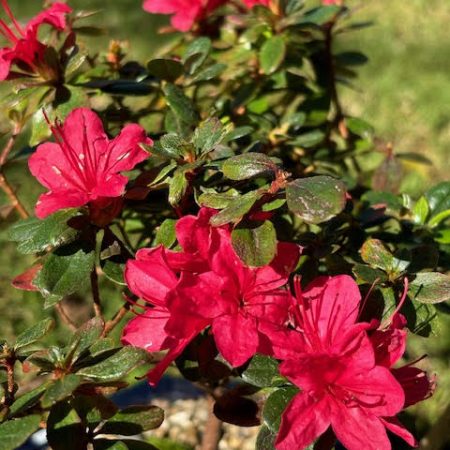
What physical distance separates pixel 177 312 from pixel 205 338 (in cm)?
22

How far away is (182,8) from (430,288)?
0.72m

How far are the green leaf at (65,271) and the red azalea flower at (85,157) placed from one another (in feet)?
0.22

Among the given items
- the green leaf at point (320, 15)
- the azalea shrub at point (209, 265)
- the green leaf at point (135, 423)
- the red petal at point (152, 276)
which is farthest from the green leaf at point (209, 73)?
the green leaf at point (135, 423)

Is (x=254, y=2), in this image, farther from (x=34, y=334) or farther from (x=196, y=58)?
(x=34, y=334)

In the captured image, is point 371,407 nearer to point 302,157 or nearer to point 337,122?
point 302,157

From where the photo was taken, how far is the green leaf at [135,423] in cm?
98

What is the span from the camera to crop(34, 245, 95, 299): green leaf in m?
0.97

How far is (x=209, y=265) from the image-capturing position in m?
0.88

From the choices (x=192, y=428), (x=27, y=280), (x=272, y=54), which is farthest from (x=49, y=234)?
(x=192, y=428)

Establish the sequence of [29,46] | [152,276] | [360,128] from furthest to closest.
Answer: [360,128], [29,46], [152,276]

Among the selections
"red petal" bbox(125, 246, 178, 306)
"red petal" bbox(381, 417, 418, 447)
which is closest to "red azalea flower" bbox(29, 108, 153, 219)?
"red petal" bbox(125, 246, 178, 306)

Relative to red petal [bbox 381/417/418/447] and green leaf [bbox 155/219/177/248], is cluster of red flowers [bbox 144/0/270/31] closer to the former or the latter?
green leaf [bbox 155/219/177/248]

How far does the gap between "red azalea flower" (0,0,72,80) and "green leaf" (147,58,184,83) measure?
0.14 metres

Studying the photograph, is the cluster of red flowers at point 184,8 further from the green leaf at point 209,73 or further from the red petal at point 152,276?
the red petal at point 152,276
